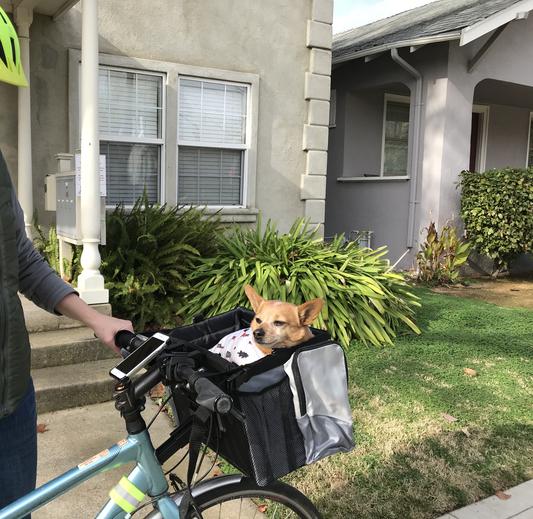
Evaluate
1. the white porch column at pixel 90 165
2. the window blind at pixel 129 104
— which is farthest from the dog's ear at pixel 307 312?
the window blind at pixel 129 104

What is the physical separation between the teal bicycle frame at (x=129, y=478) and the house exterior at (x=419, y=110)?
865 centimetres

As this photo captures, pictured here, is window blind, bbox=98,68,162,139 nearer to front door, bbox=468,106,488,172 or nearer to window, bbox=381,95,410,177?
window, bbox=381,95,410,177

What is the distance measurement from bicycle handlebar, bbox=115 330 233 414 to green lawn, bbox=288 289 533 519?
6.28 ft

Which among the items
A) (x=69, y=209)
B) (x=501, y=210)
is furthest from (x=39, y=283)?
(x=501, y=210)

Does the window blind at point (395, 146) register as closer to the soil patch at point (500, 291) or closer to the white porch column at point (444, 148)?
the white porch column at point (444, 148)

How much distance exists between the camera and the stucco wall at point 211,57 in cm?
622

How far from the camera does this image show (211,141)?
7.41 m

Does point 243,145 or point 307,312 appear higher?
point 243,145

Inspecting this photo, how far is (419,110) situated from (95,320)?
9.36m

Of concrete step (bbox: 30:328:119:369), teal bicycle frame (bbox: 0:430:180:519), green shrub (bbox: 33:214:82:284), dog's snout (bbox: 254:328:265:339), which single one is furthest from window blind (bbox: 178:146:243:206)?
teal bicycle frame (bbox: 0:430:180:519)

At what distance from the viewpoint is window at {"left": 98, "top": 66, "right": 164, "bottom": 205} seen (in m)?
6.73

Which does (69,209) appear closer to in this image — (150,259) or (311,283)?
(150,259)

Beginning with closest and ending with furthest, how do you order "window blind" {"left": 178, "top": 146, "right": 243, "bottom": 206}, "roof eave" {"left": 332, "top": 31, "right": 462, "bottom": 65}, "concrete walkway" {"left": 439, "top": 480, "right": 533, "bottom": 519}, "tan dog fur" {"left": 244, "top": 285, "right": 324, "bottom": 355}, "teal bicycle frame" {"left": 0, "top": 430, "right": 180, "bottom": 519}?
"teal bicycle frame" {"left": 0, "top": 430, "right": 180, "bottom": 519}
"tan dog fur" {"left": 244, "top": 285, "right": 324, "bottom": 355}
"concrete walkway" {"left": 439, "top": 480, "right": 533, "bottom": 519}
"window blind" {"left": 178, "top": 146, "right": 243, "bottom": 206}
"roof eave" {"left": 332, "top": 31, "right": 462, "bottom": 65}

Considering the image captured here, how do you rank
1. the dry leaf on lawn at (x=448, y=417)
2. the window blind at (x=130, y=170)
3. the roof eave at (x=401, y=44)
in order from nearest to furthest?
the dry leaf on lawn at (x=448, y=417)
the window blind at (x=130, y=170)
the roof eave at (x=401, y=44)
